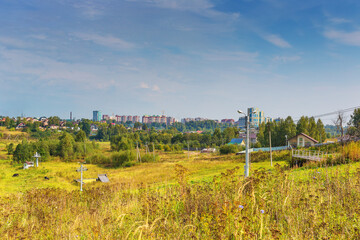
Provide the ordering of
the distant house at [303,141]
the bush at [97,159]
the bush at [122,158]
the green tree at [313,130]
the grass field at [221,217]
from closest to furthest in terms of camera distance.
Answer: the grass field at [221,217], the distant house at [303,141], the green tree at [313,130], the bush at [122,158], the bush at [97,159]

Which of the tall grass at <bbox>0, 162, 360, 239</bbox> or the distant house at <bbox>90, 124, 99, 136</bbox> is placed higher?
the distant house at <bbox>90, 124, 99, 136</bbox>

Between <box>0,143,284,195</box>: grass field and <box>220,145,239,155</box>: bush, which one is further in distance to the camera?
<box>220,145,239,155</box>: bush

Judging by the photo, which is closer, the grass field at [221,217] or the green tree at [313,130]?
the grass field at [221,217]

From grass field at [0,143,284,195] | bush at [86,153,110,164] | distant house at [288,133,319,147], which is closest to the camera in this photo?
grass field at [0,143,284,195]

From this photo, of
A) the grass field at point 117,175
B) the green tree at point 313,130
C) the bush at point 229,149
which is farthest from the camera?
the bush at point 229,149

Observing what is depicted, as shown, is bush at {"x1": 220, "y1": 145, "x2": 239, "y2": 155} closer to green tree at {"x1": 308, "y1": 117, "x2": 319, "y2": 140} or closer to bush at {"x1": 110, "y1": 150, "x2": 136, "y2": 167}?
green tree at {"x1": 308, "y1": 117, "x2": 319, "y2": 140}

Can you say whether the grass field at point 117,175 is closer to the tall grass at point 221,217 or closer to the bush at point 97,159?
the tall grass at point 221,217

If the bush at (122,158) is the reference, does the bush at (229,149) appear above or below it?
above

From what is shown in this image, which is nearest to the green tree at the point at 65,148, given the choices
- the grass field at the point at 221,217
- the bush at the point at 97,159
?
the bush at the point at 97,159

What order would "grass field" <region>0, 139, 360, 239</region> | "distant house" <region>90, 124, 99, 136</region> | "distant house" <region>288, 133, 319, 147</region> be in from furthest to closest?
1. "distant house" <region>90, 124, 99, 136</region>
2. "distant house" <region>288, 133, 319, 147</region>
3. "grass field" <region>0, 139, 360, 239</region>

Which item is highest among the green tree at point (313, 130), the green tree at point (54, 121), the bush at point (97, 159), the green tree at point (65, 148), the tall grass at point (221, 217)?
the green tree at point (54, 121)

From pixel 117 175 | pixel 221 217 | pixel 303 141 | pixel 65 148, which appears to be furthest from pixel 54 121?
pixel 221 217

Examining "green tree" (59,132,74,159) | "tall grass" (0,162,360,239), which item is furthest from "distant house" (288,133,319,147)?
"green tree" (59,132,74,159)

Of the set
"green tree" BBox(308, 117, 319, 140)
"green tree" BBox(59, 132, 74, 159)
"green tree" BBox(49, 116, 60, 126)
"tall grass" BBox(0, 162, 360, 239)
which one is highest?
"green tree" BBox(49, 116, 60, 126)
